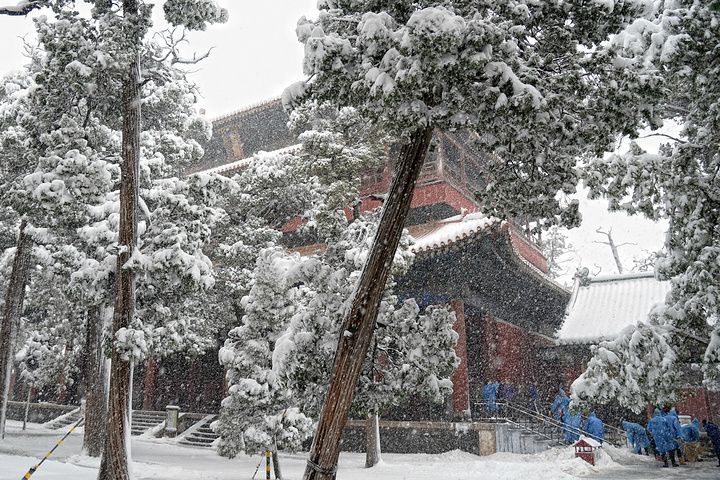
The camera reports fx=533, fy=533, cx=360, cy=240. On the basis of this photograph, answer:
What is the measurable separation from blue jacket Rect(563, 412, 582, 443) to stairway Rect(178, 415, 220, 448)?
8.89m

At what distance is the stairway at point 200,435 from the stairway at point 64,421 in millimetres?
5853

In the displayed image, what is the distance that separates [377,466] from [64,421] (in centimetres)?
1341

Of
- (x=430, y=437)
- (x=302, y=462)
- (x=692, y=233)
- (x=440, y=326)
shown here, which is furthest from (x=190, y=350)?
(x=692, y=233)

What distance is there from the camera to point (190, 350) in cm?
1227

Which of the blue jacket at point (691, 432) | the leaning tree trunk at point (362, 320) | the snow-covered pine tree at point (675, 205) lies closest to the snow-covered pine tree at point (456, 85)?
the leaning tree trunk at point (362, 320)

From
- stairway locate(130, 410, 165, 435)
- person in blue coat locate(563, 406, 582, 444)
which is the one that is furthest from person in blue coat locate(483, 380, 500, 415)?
stairway locate(130, 410, 165, 435)

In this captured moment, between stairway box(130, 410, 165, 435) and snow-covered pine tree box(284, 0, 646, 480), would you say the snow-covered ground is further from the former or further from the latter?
snow-covered pine tree box(284, 0, 646, 480)

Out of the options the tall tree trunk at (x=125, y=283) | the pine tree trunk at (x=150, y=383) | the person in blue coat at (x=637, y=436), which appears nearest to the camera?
the tall tree trunk at (x=125, y=283)

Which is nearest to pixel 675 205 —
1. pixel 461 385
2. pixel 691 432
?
pixel 461 385

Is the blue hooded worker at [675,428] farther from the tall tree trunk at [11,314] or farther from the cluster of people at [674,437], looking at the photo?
the tall tree trunk at [11,314]

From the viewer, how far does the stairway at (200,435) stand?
46.4 ft

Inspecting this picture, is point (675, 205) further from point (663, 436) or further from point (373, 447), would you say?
point (663, 436)

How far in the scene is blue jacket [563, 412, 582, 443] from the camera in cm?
1259

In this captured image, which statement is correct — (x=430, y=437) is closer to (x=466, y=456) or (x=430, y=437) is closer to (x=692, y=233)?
(x=466, y=456)
